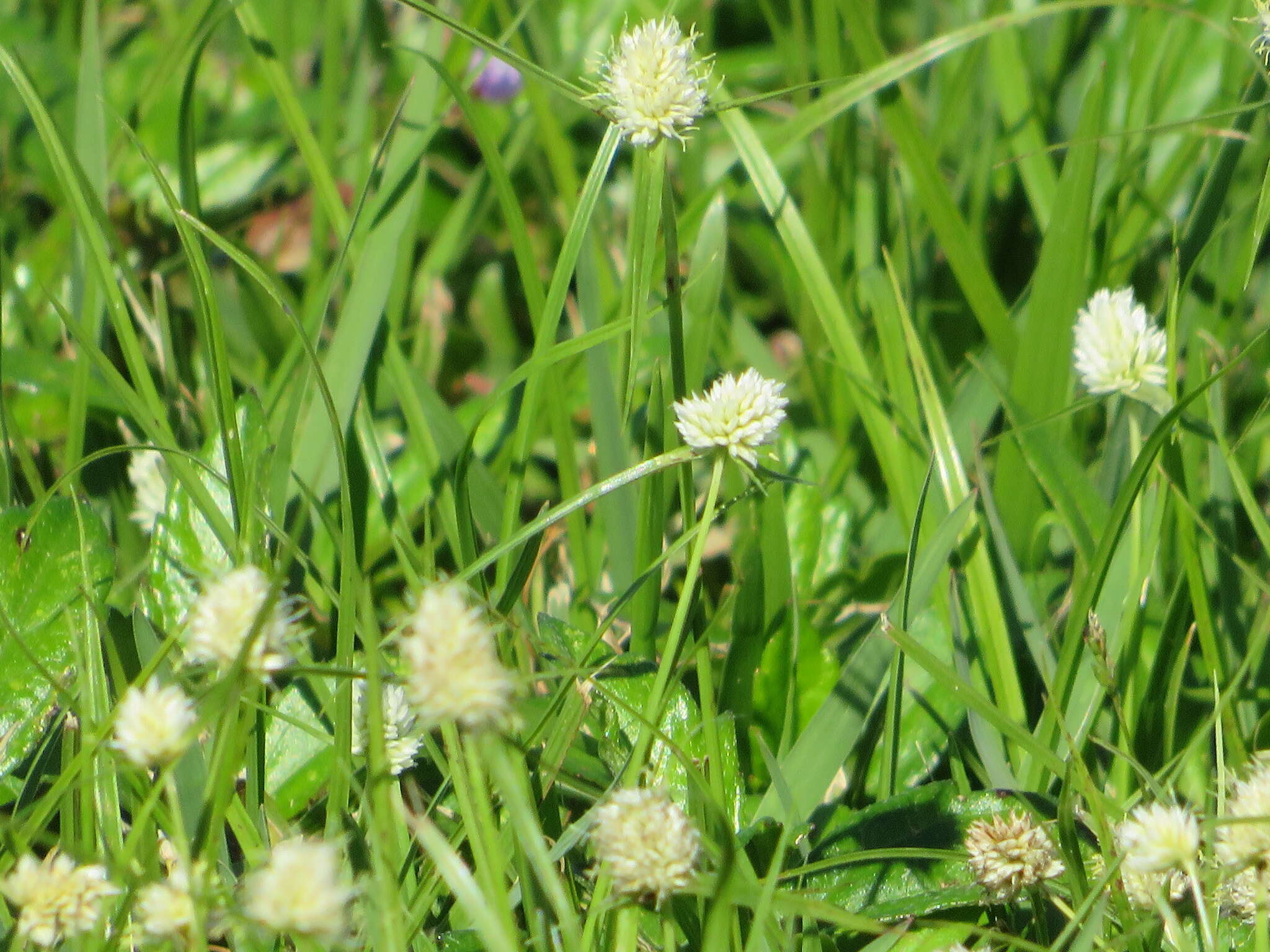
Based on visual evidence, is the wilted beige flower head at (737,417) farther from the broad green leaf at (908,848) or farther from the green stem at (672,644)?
the broad green leaf at (908,848)

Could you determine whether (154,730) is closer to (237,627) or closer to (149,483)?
(237,627)

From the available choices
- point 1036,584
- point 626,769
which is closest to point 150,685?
point 626,769

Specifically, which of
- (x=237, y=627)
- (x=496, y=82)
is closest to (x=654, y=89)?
(x=237, y=627)

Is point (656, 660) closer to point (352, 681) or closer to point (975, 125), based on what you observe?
point (352, 681)

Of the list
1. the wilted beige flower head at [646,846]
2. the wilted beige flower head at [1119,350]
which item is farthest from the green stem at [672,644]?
the wilted beige flower head at [1119,350]

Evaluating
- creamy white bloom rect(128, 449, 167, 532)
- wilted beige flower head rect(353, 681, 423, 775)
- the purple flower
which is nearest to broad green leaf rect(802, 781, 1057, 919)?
wilted beige flower head rect(353, 681, 423, 775)

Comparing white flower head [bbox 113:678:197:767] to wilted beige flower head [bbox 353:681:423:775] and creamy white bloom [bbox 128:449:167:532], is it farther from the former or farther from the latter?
creamy white bloom [bbox 128:449:167:532]
